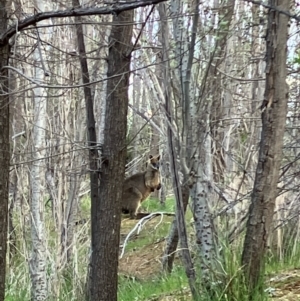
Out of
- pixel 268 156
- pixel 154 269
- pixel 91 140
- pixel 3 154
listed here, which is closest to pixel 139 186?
pixel 154 269

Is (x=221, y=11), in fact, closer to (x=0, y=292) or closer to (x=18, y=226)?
(x=0, y=292)

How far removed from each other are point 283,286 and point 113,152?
2.28 metres

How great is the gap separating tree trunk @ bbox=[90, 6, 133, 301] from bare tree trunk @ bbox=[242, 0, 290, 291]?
228 cm

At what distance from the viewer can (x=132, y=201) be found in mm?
13281

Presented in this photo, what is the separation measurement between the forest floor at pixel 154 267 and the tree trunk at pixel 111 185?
1.67 ft

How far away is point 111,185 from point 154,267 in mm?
4019

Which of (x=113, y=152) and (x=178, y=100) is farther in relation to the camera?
(x=113, y=152)

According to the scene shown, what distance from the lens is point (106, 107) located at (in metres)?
6.52

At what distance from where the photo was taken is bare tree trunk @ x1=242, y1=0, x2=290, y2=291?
14.2 ft

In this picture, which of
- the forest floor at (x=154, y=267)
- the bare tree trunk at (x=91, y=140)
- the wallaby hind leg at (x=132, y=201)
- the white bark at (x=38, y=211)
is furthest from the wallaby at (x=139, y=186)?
the bare tree trunk at (x=91, y=140)

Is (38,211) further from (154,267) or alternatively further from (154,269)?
(154,267)

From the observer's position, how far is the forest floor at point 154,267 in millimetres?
5066

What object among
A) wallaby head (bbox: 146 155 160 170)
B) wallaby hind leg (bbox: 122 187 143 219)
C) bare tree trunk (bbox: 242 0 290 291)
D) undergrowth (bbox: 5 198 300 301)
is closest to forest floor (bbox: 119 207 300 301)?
undergrowth (bbox: 5 198 300 301)

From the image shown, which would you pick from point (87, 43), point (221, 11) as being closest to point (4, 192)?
point (221, 11)
